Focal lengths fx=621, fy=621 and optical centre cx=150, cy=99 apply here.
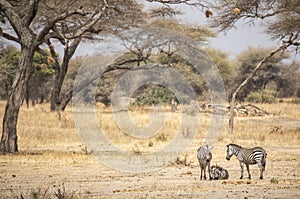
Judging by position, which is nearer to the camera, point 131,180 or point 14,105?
point 131,180

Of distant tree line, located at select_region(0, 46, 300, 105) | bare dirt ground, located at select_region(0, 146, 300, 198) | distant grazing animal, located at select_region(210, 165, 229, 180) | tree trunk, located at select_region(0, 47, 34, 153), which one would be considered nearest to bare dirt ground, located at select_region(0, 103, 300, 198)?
bare dirt ground, located at select_region(0, 146, 300, 198)

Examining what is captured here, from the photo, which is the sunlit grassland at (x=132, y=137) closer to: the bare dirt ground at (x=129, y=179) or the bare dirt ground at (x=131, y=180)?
the bare dirt ground at (x=129, y=179)

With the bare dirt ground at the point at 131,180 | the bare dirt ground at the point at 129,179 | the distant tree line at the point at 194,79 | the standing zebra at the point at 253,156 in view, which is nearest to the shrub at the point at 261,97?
the distant tree line at the point at 194,79

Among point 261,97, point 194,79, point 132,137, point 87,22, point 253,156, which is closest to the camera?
point 253,156

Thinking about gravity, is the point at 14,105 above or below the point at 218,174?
above

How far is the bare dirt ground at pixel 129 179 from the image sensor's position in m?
10.1

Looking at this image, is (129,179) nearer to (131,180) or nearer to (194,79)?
(131,180)

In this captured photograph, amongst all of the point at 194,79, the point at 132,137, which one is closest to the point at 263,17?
the point at 132,137

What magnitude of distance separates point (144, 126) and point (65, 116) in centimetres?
432

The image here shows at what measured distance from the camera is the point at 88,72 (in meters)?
41.2

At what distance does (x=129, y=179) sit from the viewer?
12383 mm

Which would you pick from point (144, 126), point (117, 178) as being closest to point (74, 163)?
point (117, 178)

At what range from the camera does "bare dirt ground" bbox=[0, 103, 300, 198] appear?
33.1ft

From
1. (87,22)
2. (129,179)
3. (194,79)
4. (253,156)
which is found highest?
(87,22)
